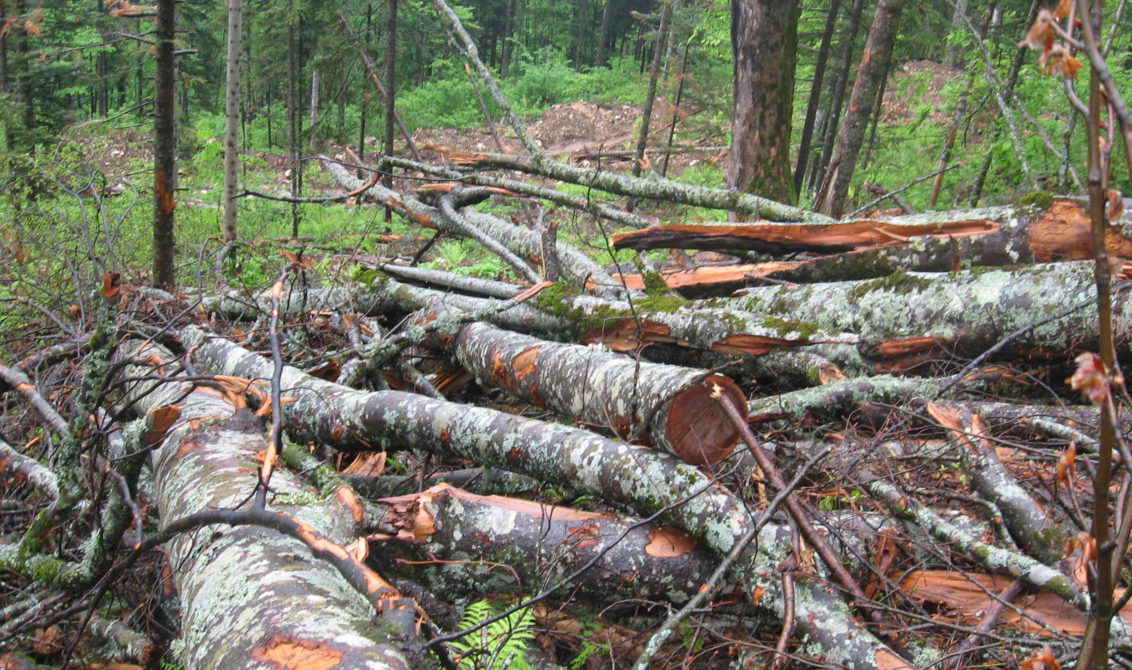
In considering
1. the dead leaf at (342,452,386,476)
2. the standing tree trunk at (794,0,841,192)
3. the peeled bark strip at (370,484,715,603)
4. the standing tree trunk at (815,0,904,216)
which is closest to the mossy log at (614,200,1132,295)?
the dead leaf at (342,452,386,476)

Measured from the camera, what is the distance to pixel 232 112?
9125 mm

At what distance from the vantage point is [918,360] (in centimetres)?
385

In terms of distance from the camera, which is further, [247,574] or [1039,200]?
[1039,200]

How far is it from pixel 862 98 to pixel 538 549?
24.4 feet

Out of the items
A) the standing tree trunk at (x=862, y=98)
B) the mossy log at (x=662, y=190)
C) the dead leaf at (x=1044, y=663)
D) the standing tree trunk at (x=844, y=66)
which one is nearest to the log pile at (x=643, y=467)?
the dead leaf at (x=1044, y=663)

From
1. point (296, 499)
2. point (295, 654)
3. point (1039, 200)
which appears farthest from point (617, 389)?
point (1039, 200)

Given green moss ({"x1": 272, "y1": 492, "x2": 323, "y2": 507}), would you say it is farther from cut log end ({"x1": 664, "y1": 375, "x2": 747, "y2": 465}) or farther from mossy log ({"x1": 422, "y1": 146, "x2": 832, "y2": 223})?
mossy log ({"x1": 422, "y1": 146, "x2": 832, "y2": 223})

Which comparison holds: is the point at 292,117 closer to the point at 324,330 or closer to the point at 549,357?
the point at 324,330

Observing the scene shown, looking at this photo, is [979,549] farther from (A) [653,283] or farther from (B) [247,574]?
(A) [653,283]

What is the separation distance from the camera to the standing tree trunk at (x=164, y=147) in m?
5.71

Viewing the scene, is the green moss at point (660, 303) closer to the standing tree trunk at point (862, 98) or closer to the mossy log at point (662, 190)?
the mossy log at point (662, 190)

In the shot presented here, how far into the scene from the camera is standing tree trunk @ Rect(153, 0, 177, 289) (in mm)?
5715

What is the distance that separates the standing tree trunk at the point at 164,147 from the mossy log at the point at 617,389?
141 inches

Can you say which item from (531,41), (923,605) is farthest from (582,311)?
(531,41)
